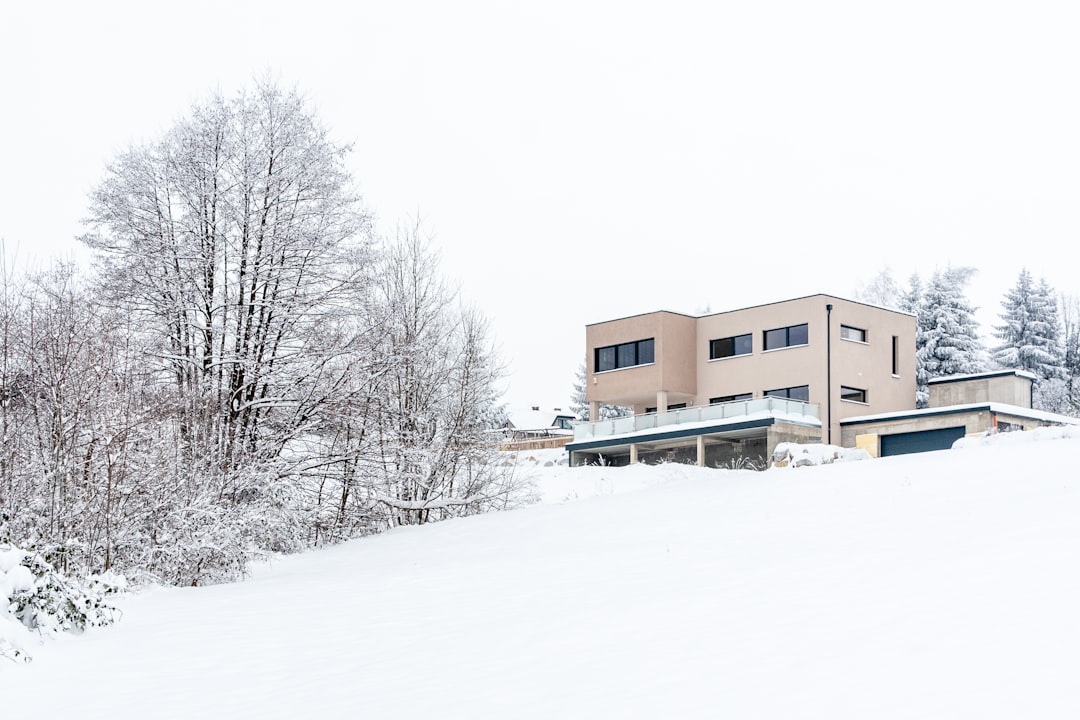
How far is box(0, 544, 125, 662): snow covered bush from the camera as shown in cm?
989

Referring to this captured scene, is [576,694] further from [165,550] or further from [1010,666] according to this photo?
[165,550]

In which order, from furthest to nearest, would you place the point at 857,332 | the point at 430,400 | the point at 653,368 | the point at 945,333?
the point at 945,333, the point at 653,368, the point at 857,332, the point at 430,400

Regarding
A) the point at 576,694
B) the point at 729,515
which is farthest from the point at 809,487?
the point at 576,694

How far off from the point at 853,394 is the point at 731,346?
5163mm

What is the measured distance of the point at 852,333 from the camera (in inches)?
1613

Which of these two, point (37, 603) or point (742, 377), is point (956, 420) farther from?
point (37, 603)

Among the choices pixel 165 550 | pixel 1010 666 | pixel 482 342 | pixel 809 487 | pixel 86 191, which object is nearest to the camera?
pixel 1010 666

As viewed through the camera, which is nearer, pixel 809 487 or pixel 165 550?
pixel 165 550

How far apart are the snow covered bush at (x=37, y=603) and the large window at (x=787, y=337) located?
3233 centimetres

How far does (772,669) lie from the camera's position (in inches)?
275

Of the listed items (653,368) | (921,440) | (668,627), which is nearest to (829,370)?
(921,440)

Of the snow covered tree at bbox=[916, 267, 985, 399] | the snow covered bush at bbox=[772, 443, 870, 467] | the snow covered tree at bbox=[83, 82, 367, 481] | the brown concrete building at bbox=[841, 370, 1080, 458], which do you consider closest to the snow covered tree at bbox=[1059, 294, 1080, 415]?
the snow covered tree at bbox=[916, 267, 985, 399]

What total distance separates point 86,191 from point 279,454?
710cm

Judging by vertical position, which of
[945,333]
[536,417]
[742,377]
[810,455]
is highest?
[945,333]
